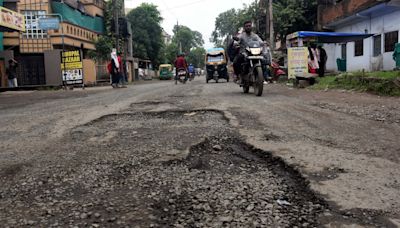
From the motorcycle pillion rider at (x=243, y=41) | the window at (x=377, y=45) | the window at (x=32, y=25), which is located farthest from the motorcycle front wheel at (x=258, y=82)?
the window at (x=32, y=25)

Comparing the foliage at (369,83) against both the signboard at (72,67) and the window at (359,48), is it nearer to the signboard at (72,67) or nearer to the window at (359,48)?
the window at (359,48)

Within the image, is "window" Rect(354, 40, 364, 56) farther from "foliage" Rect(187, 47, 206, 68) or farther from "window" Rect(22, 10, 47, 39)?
"foliage" Rect(187, 47, 206, 68)

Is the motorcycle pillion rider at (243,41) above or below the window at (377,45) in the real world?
below

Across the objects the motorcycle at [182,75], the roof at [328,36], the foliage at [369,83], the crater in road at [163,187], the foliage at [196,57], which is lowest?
the crater in road at [163,187]

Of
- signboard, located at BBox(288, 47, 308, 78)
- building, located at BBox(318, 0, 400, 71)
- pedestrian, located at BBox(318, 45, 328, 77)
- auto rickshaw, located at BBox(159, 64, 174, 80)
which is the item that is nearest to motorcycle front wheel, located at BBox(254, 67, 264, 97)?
signboard, located at BBox(288, 47, 308, 78)

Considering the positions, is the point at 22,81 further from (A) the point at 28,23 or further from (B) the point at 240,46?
(B) the point at 240,46

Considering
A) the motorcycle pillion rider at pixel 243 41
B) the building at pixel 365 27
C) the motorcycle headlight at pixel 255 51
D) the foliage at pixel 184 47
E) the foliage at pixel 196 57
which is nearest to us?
the motorcycle headlight at pixel 255 51

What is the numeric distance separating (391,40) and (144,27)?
3048cm

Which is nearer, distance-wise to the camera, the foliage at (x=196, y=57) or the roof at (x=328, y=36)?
the roof at (x=328, y=36)

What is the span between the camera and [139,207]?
2301 mm

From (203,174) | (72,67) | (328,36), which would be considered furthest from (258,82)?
(72,67)

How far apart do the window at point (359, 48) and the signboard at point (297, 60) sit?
6377mm

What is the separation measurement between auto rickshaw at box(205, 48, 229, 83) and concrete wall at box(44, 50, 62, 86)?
29.1 feet

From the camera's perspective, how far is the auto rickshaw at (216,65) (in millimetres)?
22125
